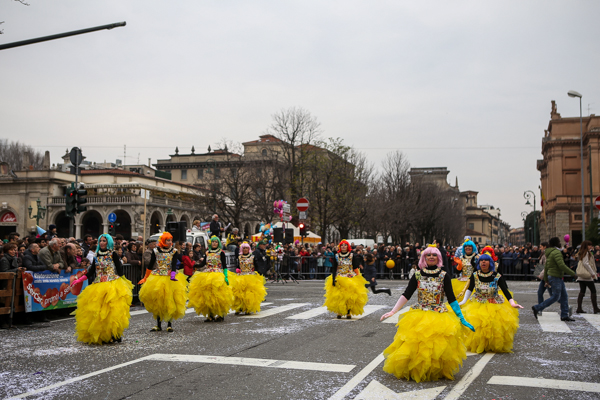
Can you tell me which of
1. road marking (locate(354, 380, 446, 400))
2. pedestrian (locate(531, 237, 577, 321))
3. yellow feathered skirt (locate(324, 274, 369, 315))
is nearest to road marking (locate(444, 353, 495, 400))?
road marking (locate(354, 380, 446, 400))

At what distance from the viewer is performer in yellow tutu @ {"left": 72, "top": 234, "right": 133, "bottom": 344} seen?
9.40 meters

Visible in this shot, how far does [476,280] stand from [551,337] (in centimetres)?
228

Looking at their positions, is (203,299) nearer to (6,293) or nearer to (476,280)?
(6,293)

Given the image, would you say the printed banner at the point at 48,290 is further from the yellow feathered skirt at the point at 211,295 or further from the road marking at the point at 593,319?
the road marking at the point at 593,319

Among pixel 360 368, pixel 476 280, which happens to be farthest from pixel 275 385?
pixel 476 280

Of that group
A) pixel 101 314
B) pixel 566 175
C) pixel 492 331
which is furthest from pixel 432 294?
pixel 566 175

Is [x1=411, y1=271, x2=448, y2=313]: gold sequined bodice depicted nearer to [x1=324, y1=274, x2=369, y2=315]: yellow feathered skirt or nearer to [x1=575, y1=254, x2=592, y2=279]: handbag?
[x1=324, y1=274, x2=369, y2=315]: yellow feathered skirt

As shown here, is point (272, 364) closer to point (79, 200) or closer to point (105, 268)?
point (105, 268)

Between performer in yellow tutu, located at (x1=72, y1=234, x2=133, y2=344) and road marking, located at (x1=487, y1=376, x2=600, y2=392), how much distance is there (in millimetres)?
6148

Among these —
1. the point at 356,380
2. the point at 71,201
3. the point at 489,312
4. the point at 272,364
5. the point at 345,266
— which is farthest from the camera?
the point at 71,201

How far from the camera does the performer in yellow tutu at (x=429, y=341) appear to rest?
21.6 feet

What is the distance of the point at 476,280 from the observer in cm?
928

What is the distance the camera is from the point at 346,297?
12.6 metres

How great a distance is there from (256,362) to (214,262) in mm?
4974
